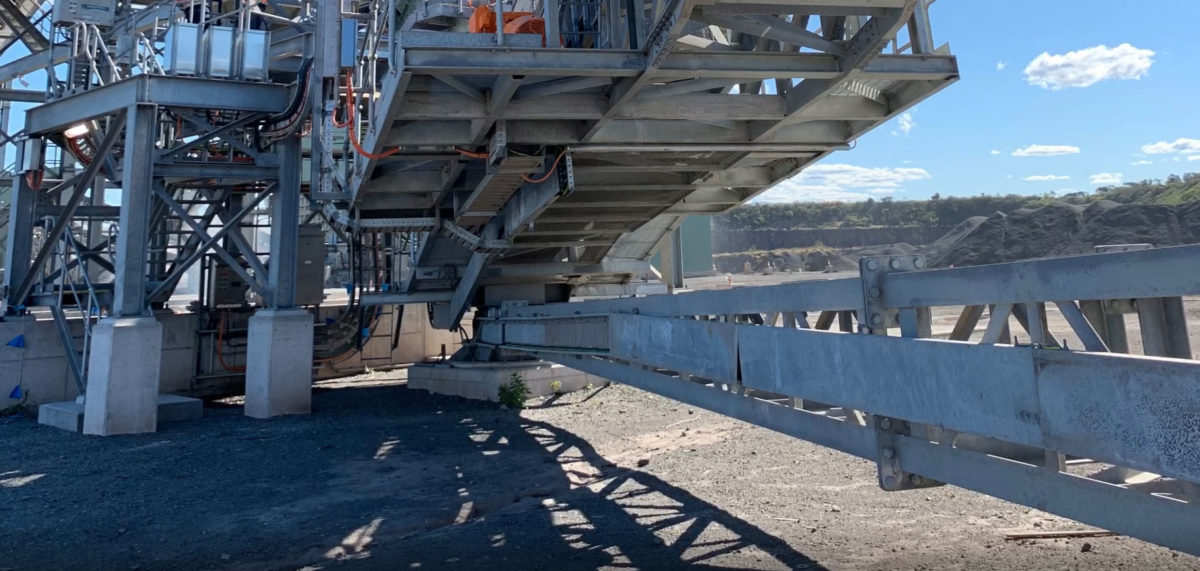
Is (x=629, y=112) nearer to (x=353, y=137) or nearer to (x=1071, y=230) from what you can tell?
(x=353, y=137)

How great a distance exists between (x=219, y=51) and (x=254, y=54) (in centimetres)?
51

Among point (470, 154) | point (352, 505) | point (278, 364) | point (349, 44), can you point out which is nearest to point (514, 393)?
point (278, 364)

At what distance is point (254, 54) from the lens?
11.4m

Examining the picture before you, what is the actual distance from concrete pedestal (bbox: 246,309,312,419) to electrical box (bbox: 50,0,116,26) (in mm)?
5915

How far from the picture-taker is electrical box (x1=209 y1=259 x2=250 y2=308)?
546 inches

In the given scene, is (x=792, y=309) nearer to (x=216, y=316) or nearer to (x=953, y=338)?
(x=953, y=338)

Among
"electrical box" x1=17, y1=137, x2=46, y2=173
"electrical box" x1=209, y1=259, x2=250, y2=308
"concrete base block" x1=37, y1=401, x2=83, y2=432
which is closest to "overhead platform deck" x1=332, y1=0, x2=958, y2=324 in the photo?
"concrete base block" x1=37, y1=401, x2=83, y2=432

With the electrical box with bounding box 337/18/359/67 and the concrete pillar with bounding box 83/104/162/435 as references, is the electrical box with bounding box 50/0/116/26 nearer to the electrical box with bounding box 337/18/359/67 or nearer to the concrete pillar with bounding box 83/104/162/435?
the concrete pillar with bounding box 83/104/162/435

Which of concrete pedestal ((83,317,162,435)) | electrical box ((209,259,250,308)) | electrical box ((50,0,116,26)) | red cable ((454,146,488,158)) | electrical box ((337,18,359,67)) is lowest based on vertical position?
concrete pedestal ((83,317,162,435))

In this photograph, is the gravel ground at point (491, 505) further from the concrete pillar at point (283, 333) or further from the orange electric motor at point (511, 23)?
the orange electric motor at point (511, 23)

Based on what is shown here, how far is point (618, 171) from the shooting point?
25.1 feet

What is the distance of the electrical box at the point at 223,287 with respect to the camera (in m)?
13.9

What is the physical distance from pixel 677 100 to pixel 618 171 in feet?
4.78

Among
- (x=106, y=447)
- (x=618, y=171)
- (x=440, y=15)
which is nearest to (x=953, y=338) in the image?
(x=618, y=171)
